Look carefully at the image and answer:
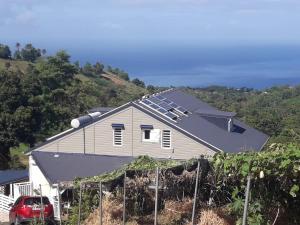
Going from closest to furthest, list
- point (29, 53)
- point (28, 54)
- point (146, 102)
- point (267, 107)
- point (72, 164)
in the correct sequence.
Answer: point (72, 164) < point (146, 102) < point (267, 107) < point (28, 54) < point (29, 53)

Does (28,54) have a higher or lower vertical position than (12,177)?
higher

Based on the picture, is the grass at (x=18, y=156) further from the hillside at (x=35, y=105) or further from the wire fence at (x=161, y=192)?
the wire fence at (x=161, y=192)

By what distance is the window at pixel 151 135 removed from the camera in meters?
33.4

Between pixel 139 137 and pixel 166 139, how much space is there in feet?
5.39

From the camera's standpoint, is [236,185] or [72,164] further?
[72,164]

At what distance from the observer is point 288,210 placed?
326 inches

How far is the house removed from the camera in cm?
3216

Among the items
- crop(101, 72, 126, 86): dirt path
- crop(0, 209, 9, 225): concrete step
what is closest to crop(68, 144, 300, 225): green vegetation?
crop(0, 209, 9, 225): concrete step

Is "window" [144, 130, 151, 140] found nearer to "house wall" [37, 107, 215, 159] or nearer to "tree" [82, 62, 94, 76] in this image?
"house wall" [37, 107, 215, 159]

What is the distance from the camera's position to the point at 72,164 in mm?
30250

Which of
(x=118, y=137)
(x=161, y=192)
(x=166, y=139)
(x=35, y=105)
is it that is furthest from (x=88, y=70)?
(x=161, y=192)

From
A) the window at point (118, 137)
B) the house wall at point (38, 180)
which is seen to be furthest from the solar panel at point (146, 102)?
the house wall at point (38, 180)

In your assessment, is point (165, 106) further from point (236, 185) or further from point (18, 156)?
point (236, 185)

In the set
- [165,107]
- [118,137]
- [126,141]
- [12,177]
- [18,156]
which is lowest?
[18,156]
